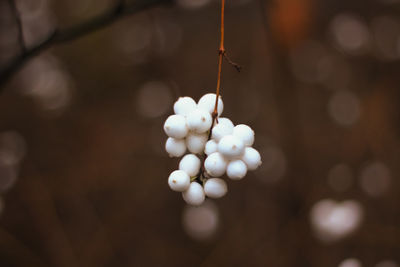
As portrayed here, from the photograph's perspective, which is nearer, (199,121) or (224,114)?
(199,121)

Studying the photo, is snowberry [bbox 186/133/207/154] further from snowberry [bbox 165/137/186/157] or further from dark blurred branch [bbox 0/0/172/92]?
dark blurred branch [bbox 0/0/172/92]

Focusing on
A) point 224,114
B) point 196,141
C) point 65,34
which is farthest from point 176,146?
point 224,114

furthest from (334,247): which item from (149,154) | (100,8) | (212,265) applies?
(100,8)

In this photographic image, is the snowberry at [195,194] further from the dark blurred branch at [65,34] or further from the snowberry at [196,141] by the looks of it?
the dark blurred branch at [65,34]

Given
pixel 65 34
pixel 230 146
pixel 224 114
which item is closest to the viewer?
pixel 230 146

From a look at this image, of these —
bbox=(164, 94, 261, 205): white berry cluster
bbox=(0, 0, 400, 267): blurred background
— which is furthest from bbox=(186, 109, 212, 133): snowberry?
bbox=(0, 0, 400, 267): blurred background

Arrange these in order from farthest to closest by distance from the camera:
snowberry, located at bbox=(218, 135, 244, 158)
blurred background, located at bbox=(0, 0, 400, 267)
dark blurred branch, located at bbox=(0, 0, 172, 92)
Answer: blurred background, located at bbox=(0, 0, 400, 267) < dark blurred branch, located at bbox=(0, 0, 172, 92) < snowberry, located at bbox=(218, 135, 244, 158)

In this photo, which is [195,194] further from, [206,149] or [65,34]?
[65,34]

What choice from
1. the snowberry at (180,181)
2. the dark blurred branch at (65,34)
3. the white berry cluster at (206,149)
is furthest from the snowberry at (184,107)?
the dark blurred branch at (65,34)
